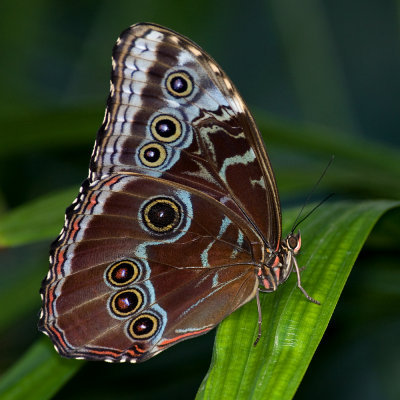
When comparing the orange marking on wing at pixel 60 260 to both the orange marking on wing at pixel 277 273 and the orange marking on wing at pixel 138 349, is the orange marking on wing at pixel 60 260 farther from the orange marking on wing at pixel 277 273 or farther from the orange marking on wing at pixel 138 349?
the orange marking on wing at pixel 277 273

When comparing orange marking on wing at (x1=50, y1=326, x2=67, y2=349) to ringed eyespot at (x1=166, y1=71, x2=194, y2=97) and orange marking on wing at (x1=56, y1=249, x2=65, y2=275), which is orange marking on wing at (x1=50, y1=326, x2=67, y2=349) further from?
ringed eyespot at (x1=166, y1=71, x2=194, y2=97)

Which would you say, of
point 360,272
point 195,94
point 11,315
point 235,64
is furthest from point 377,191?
point 235,64

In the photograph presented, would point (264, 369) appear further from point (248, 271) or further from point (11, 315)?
point (11, 315)

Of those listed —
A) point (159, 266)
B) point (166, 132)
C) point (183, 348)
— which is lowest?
point (183, 348)

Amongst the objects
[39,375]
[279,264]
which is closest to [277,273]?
[279,264]

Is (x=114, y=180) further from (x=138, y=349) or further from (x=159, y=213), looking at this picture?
(x=138, y=349)

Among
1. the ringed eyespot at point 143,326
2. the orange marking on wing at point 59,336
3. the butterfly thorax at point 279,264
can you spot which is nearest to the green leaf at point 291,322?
the butterfly thorax at point 279,264
